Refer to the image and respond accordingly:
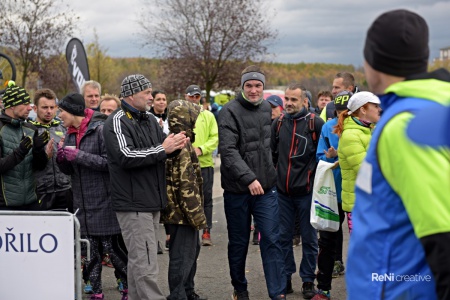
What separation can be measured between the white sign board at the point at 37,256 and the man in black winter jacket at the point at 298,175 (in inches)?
103

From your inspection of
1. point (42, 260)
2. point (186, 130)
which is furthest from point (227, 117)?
point (42, 260)

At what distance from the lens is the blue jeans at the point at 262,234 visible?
6527mm

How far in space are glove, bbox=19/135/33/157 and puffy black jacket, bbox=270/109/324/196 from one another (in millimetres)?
2489

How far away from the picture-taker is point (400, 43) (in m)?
2.35

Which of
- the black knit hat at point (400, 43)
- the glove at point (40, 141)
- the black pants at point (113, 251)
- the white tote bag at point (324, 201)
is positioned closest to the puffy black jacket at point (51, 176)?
the glove at point (40, 141)

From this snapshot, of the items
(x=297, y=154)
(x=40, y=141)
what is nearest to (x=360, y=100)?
(x=297, y=154)

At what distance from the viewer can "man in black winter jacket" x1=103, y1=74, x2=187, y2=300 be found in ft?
18.8

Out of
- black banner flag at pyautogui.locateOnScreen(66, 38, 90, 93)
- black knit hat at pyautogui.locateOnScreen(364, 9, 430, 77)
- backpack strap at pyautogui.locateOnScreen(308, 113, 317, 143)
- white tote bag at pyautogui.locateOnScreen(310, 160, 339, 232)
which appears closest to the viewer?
black knit hat at pyautogui.locateOnScreen(364, 9, 430, 77)

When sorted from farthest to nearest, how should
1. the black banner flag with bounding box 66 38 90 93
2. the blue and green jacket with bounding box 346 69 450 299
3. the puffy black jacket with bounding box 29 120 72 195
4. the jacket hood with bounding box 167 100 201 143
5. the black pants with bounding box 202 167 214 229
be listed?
the black banner flag with bounding box 66 38 90 93
the black pants with bounding box 202 167 214 229
the puffy black jacket with bounding box 29 120 72 195
the jacket hood with bounding box 167 100 201 143
the blue and green jacket with bounding box 346 69 450 299

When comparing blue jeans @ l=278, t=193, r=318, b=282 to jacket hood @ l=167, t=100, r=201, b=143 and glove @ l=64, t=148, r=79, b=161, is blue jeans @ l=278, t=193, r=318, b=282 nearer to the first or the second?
jacket hood @ l=167, t=100, r=201, b=143

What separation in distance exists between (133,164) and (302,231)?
2280 millimetres

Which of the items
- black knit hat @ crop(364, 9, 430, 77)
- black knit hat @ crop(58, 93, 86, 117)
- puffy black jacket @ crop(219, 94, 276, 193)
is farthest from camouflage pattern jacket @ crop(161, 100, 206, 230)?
black knit hat @ crop(364, 9, 430, 77)

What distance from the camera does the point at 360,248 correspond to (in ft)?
7.79

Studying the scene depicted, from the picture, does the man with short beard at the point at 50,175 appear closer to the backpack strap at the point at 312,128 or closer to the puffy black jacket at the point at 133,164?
the puffy black jacket at the point at 133,164
